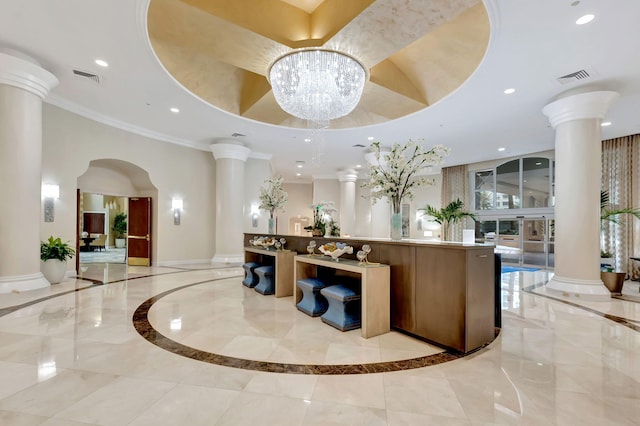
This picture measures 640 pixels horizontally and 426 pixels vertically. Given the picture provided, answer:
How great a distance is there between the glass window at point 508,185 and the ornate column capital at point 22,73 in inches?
523

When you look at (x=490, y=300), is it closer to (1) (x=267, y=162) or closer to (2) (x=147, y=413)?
(2) (x=147, y=413)

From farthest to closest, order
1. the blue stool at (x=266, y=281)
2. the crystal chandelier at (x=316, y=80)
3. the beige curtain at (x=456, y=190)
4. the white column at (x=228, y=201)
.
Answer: the beige curtain at (x=456, y=190) < the white column at (x=228, y=201) < the blue stool at (x=266, y=281) < the crystal chandelier at (x=316, y=80)

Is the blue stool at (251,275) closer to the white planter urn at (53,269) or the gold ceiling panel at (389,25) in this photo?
the white planter urn at (53,269)

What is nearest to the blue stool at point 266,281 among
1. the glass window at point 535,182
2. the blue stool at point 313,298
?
the blue stool at point 313,298

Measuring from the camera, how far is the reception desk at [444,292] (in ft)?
9.84

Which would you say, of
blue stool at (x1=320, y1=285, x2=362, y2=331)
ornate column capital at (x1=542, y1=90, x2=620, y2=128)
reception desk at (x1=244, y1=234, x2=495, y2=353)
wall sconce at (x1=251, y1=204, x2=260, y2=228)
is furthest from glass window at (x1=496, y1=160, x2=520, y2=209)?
blue stool at (x1=320, y1=285, x2=362, y2=331)

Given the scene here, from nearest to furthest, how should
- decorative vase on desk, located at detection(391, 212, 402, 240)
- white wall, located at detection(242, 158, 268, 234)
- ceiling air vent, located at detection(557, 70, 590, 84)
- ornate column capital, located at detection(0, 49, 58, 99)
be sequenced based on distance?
1. decorative vase on desk, located at detection(391, 212, 402, 240)
2. ornate column capital, located at detection(0, 49, 58, 99)
3. ceiling air vent, located at detection(557, 70, 590, 84)
4. white wall, located at detection(242, 158, 268, 234)

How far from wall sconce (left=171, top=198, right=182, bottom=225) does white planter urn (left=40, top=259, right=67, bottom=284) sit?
11.4ft

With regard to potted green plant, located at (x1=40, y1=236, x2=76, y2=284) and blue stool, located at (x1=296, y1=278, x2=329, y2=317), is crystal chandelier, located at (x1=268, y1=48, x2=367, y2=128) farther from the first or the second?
potted green plant, located at (x1=40, y1=236, x2=76, y2=284)

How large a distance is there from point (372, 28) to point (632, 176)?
8.96 m

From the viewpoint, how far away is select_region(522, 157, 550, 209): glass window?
34.4ft

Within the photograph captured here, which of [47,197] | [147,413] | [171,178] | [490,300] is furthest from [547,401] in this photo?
[171,178]

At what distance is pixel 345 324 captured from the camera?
12.0 ft

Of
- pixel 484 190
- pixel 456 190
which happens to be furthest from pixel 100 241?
pixel 484 190
